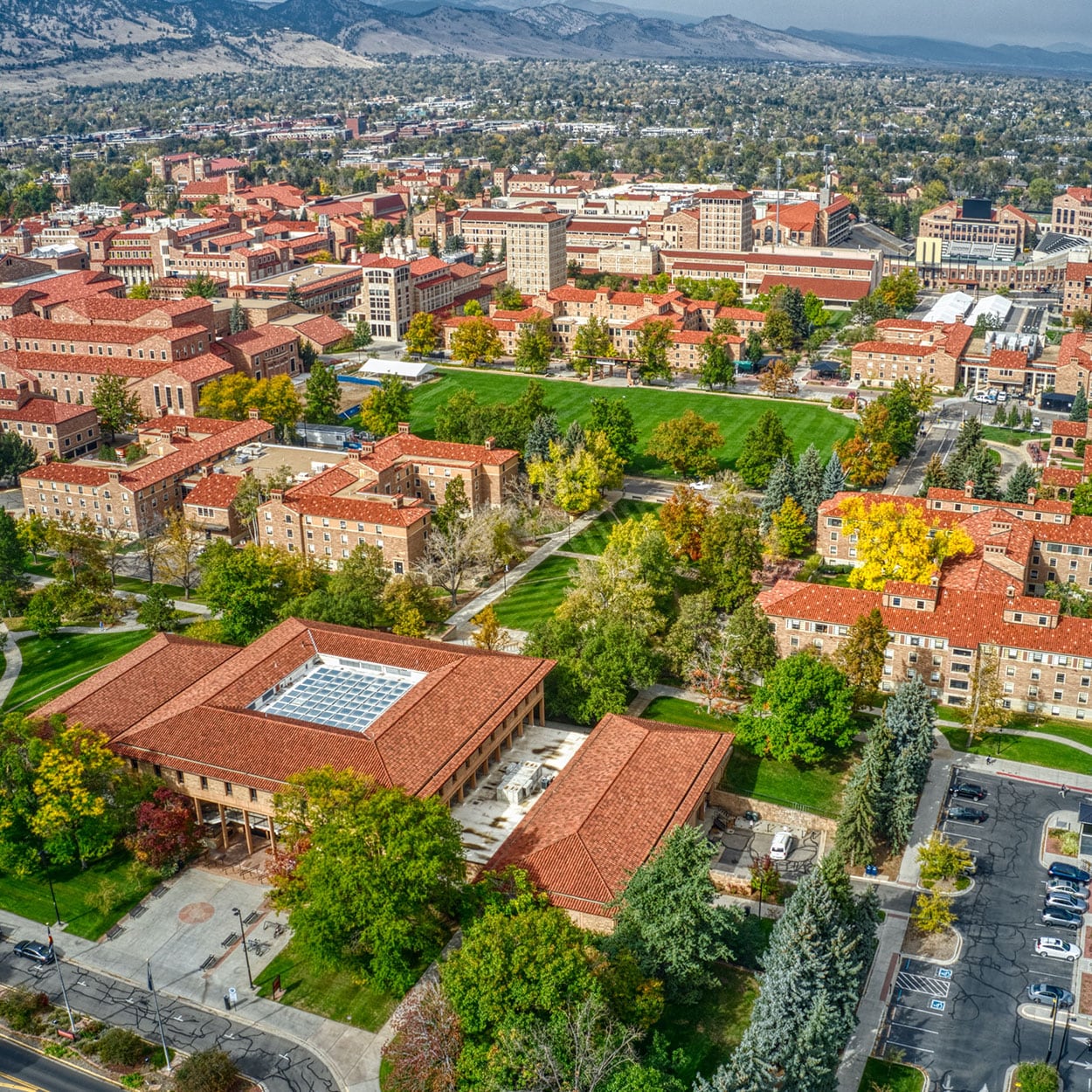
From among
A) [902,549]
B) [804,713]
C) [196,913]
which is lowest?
[196,913]

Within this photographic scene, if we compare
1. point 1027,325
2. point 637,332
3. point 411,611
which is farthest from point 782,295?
point 411,611

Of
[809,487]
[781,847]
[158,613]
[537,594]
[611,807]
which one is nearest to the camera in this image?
[611,807]

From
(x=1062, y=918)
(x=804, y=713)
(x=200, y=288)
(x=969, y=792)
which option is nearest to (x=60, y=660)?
(x=804, y=713)

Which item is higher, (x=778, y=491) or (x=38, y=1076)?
(x=778, y=491)

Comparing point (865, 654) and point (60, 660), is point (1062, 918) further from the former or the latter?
point (60, 660)

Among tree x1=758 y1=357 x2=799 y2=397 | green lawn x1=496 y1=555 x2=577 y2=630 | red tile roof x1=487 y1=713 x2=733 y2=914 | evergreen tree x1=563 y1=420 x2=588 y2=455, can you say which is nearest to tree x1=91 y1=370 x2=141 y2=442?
evergreen tree x1=563 y1=420 x2=588 y2=455

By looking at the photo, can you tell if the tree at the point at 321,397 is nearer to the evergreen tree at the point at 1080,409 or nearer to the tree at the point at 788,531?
the tree at the point at 788,531
